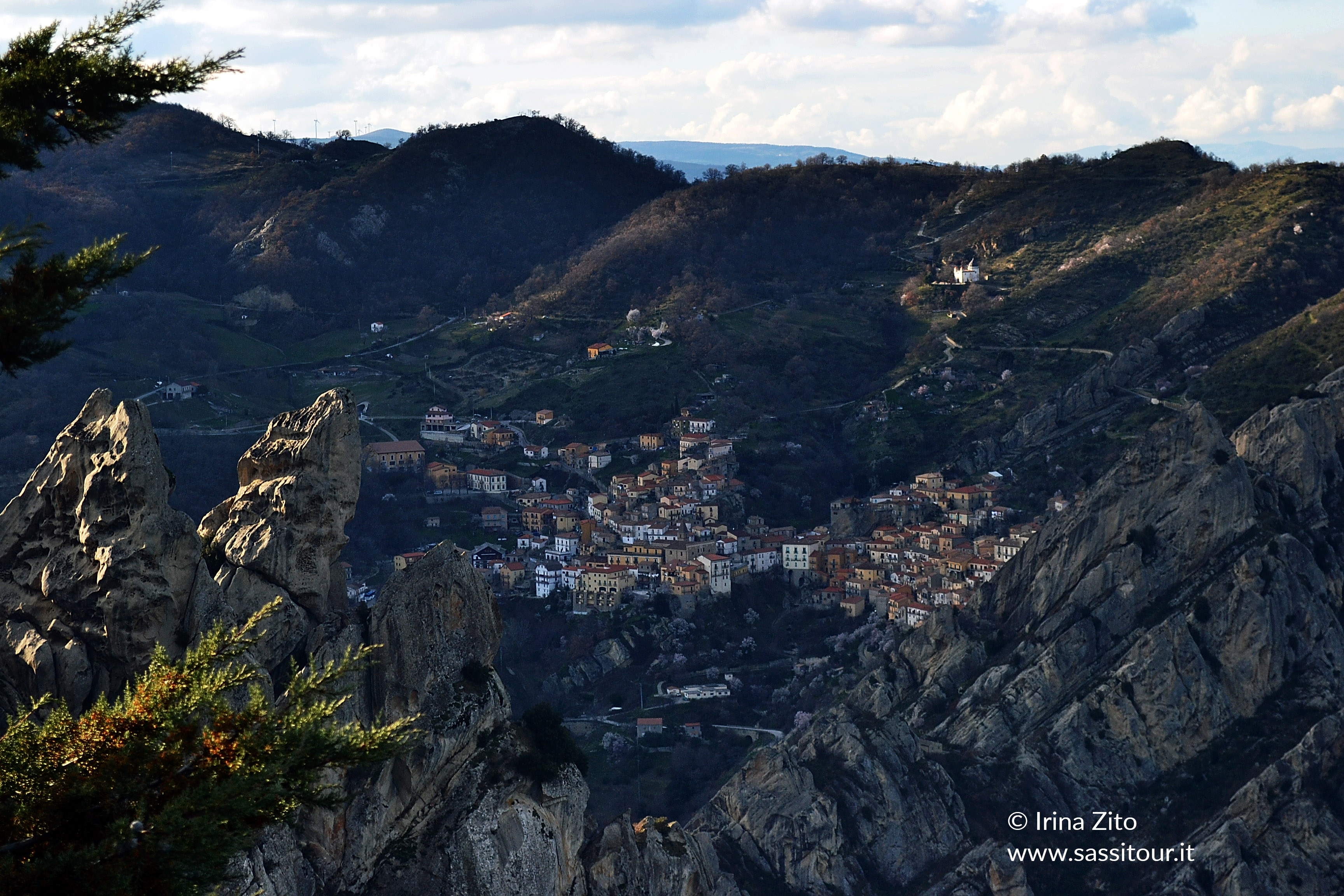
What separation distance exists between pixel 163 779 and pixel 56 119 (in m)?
4.07

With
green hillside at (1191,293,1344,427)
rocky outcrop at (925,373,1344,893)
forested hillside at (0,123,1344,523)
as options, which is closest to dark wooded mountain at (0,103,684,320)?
forested hillside at (0,123,1344,523)

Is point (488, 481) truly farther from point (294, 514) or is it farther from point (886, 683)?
point (294, 514)

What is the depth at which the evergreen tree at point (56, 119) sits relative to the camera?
8797mm

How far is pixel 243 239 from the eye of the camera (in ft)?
463

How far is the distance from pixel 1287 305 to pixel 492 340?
5683 cm

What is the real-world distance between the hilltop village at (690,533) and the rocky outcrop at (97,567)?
42590mm

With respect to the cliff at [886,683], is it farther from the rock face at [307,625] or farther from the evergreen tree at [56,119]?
the evergreen tree at [56,119]

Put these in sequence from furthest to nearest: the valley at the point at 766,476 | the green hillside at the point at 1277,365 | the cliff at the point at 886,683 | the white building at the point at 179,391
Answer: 1. the white building at the point at 179,391
2. the green hillside at the point at 1277,365
3. the valley at the point at 766,476
4. the cliff at the point at 886,683

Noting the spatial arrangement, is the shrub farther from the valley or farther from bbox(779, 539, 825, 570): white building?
bbox(779, 539, 825, 570): white building

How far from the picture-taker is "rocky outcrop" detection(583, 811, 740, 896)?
29094 millimetres

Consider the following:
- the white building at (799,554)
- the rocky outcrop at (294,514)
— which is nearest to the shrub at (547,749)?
the rocky outcrop at (294,514)

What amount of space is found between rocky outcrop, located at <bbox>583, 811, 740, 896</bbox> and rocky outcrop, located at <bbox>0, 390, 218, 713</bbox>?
922 cm

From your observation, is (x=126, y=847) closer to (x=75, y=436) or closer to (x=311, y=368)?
(x=75, y=436)

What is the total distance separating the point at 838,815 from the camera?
48062 mm
